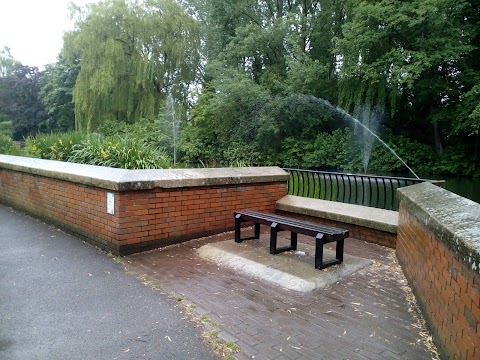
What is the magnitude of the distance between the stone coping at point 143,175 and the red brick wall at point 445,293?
2671 mm

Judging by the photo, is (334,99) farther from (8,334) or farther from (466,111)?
(8,334)

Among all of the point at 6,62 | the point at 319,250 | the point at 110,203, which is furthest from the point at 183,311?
the point at 6,62

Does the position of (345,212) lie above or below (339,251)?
above

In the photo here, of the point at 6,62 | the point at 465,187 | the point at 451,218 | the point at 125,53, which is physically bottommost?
the point at 465,187

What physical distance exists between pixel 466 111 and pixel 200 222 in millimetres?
16238

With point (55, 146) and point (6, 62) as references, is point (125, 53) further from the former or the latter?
point (6, 62)

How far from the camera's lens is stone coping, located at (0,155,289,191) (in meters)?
4.47

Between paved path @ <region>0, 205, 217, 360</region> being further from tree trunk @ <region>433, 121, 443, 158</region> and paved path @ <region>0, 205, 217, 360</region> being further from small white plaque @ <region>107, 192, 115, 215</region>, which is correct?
tree trunk @ <region>433, 121, 443, 158</region>

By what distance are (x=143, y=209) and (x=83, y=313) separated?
1.72m

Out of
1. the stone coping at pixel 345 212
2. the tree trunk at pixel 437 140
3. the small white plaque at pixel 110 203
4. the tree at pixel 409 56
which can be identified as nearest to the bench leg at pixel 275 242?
the stone coping at pixel 345 212

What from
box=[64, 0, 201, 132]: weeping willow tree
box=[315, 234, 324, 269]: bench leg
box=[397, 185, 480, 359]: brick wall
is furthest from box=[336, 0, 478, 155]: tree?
box=[397, 185, 480, 359]: brick wall

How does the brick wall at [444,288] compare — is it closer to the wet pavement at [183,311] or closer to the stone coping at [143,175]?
the wet pavement at [183,311]

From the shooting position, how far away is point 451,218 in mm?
2605

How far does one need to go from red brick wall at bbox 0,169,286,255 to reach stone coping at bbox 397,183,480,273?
2499mm
